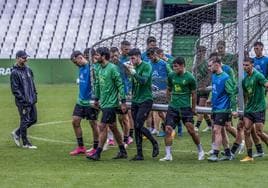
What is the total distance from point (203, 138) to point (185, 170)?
17.6 feet

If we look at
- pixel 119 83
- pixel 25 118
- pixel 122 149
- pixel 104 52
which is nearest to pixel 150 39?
pixel 104 52

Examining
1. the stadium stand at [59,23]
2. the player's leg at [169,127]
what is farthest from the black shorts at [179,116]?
the stadium stand at [59,23]

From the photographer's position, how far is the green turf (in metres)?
13.6

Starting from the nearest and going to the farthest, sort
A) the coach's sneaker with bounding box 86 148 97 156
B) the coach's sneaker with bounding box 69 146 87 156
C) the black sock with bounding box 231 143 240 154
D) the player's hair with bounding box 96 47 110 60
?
the player's hair with bounding box 96 47 110 60
the black sock with bounding box 231 143 240 154
the coach's sneaker with bounding box 86 148 97 156
the coach's sneaker with bounding box 69 146 87 156

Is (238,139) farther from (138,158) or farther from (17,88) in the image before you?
(17,88)

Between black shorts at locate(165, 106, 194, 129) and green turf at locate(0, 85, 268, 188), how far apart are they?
0.73m

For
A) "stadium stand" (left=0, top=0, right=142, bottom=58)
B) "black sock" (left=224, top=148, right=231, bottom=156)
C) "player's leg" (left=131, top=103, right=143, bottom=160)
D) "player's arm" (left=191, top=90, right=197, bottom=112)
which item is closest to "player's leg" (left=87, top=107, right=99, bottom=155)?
"player's leg" (left=131, top=103, right=143, bottom=160)

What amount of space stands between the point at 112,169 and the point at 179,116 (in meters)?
1.94

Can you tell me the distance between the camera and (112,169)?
50.2 ft

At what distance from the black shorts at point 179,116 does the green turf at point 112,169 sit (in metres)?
0.73

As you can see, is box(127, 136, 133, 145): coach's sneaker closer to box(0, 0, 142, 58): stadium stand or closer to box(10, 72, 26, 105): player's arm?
box(10, 72, 26, 105): player's arm

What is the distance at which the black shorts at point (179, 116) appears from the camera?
1644 centimetres

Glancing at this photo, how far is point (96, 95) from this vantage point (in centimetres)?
1719

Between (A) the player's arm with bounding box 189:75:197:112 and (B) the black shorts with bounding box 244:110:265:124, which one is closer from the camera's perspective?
(B) the black shorts with bounding box 244:110:265:124
